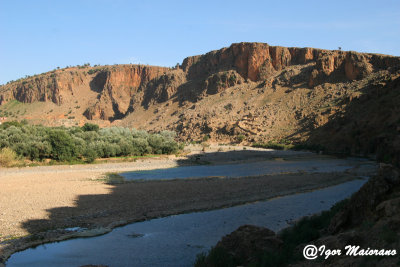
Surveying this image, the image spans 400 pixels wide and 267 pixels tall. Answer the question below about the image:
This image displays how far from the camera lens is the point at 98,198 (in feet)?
52.2

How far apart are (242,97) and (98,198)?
204ft

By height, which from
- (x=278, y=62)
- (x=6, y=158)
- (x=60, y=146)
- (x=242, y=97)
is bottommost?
(x=6, y=158)

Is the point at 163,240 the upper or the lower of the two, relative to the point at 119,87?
lower

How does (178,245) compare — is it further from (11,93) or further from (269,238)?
(11,93)

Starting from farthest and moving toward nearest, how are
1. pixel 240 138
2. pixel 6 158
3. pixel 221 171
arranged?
pixel 240 138
pixel 221 171
pixel 6 158

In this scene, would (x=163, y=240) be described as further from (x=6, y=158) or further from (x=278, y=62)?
(x=278, y=62)

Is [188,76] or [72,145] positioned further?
[188,76]

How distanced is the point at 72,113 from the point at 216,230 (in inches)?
3702

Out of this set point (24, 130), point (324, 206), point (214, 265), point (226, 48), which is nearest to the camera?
point (214, 265)

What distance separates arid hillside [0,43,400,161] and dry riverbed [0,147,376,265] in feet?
37.8

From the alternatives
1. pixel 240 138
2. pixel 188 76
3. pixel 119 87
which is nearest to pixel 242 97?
pixel 240 138

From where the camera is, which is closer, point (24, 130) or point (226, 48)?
point (24, 130)

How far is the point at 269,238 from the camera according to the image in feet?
24.1

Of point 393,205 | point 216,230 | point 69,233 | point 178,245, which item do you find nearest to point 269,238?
point 393,205
